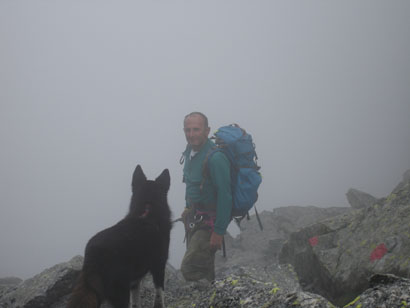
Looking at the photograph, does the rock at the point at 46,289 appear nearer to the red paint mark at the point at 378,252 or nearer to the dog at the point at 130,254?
the dog at the point at 130,254

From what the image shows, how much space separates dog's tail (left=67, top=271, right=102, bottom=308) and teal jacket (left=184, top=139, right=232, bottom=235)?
11.2 feet

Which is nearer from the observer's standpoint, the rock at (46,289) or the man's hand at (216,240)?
the rock at (46,289)

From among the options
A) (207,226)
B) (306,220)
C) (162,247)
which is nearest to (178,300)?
(162,247)

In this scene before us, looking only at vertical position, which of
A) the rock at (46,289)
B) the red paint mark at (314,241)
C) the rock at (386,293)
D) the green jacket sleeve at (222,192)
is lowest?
the red paint mark at (314,241)

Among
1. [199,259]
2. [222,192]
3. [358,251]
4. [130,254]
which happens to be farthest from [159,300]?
[358,251]

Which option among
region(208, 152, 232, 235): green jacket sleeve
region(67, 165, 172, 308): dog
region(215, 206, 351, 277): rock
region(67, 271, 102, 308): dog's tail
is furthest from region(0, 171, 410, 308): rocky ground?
region(215, 206, 351, 277): rock

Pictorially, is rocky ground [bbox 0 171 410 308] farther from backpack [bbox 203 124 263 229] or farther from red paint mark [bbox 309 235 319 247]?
backpack [bbox 203 124 263 229]

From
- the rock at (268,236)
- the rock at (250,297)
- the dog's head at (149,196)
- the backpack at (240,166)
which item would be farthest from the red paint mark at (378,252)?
the rock at (268,236)

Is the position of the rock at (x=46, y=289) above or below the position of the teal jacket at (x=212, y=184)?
below

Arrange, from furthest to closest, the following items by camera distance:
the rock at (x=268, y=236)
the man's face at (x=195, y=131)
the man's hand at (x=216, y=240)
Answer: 1. the rock at (x=268, y=236)
2. the man's face at (x=195, y=131)
3. the man's hand at (x=216, y=240)

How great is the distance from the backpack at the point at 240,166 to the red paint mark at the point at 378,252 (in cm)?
282

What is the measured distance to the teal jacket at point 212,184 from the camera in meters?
6.84

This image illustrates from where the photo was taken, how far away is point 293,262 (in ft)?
28.1

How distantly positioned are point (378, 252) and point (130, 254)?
4.49 meters
